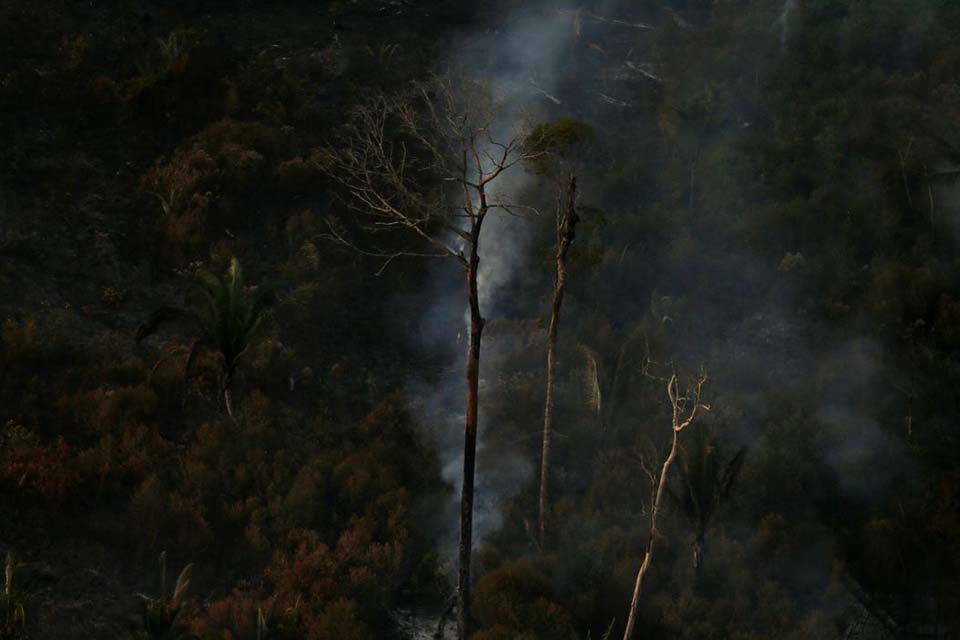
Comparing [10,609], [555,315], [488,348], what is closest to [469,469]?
[555,315]

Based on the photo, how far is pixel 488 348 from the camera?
66.1 ft

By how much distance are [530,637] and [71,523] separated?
748 centimetres

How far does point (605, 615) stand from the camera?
569 inches

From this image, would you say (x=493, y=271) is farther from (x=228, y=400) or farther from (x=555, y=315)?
(x=228, y=400)

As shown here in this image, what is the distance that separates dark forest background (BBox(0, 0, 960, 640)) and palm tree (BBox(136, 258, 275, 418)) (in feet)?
2.02

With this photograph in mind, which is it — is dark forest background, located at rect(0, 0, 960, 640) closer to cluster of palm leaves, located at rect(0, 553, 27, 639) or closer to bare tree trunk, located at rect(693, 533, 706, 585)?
cluster of palm leaves, located at rect(0, 553, 27, 639)

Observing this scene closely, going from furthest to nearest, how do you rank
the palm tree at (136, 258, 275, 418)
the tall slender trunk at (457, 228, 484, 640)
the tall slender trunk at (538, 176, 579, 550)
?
the palm tree at (136, 258, 275, 418) < the tall slender trunk at (538, 176, 579, 550) < the tall slender trunk at (457, 228, 484, 640)

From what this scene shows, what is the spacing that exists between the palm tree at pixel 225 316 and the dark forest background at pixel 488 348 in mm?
614

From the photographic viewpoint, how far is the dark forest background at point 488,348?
47.0 feet

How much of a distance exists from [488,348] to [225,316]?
6.37 m

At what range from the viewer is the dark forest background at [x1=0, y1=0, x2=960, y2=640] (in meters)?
14.3

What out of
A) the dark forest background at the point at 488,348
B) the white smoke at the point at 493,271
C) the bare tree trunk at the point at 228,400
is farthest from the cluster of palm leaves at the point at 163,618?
the white smoke at the point at 493,271

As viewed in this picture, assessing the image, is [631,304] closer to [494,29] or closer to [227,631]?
[227,631]

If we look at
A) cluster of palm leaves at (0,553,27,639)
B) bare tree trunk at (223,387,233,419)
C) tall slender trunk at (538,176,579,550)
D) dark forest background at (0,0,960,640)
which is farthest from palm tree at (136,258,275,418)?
tall slender trunk at (538,176,579,550)
